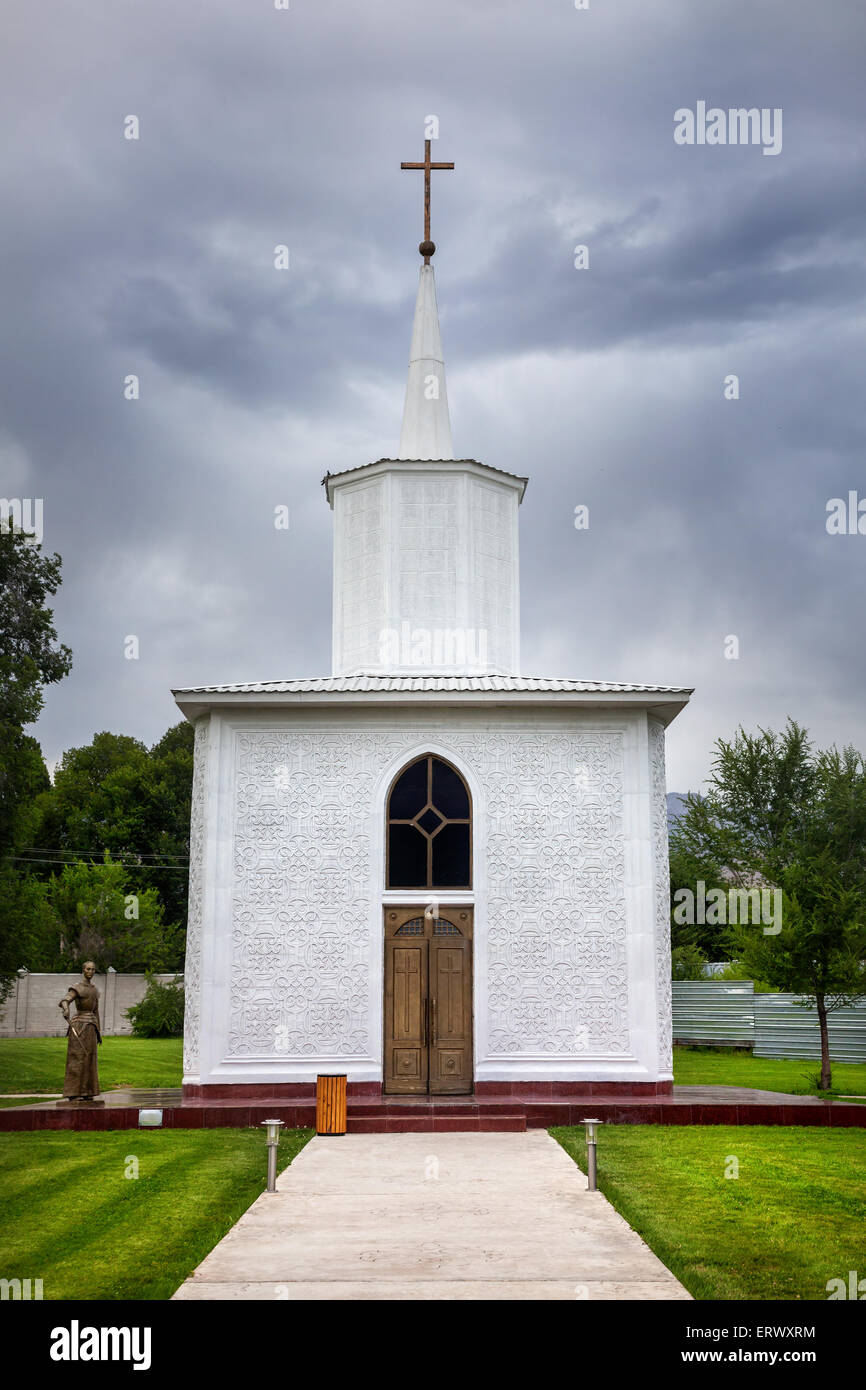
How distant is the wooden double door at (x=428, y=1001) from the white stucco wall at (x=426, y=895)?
7.0 inches

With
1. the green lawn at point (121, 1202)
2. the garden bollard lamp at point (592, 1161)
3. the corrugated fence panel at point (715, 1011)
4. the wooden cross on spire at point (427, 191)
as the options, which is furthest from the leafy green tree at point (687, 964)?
the garden bollard lamp at point (592, 1161)

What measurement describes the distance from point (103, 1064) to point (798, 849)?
13406 mm

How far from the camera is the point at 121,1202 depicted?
9820 mm

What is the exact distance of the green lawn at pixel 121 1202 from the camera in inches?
297

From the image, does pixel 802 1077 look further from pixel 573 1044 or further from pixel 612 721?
pixel 612 721

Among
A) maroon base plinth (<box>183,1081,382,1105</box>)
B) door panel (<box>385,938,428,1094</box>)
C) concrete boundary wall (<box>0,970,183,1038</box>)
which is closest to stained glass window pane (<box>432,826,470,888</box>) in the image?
door panel (<box>385,938,428,1094</box>)

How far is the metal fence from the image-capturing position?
2530 cm

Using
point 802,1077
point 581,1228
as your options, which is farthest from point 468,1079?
point 802,1077

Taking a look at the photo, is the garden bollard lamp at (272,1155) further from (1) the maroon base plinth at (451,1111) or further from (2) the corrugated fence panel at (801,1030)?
(2) the corrugated fence panel at (801,1030)

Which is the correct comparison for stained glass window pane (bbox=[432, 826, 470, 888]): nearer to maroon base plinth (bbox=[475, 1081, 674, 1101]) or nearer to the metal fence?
maroon base plinth (bbox=[475, 1081, 674, 1101])

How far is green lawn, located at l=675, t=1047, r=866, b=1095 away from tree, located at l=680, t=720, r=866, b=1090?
2.38 ft

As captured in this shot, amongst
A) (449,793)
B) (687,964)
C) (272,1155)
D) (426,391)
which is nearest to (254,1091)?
(449,793)

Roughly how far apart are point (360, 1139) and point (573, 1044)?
332cm
